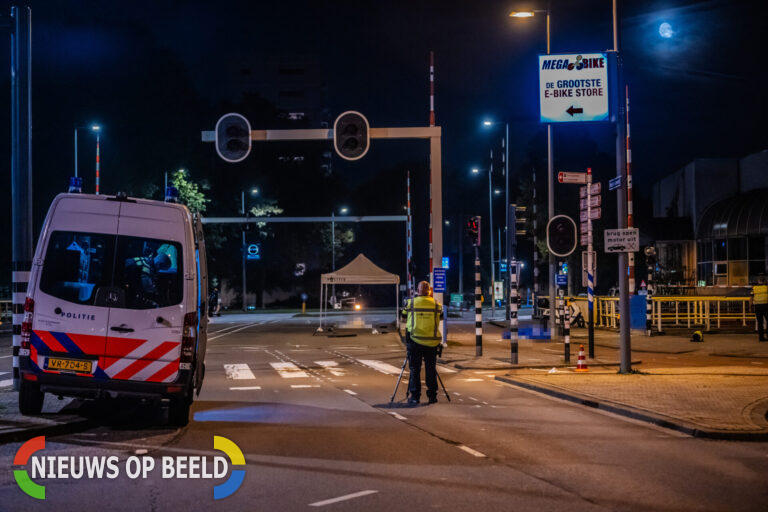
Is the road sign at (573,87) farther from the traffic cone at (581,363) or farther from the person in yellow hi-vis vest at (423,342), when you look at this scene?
the person in yellow hi-vis vest at (423,342)

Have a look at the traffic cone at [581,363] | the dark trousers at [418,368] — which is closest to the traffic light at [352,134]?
the traffic cone at [581,363]

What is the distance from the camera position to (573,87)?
1672 cm

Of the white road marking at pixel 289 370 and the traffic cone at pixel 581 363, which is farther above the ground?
the traffic cone at pixel 581 363

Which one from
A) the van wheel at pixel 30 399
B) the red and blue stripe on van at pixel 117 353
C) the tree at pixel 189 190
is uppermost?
the tree at pixel 189 190

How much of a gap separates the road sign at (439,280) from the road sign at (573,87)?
22.8 feet

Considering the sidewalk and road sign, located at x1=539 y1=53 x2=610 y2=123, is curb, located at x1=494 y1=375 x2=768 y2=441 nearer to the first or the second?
the sidewalk

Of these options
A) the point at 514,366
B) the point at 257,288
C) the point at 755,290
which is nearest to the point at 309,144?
the point at 257,288

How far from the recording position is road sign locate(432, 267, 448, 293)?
2275cm

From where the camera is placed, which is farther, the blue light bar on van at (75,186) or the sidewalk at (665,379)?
the sidewalk at (665,379)

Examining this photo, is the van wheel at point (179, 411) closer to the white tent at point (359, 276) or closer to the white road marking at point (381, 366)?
the white road marking at point (381, 366)

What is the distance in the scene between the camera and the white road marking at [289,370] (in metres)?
16.5

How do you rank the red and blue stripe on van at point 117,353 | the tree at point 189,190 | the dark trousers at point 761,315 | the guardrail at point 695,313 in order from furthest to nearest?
the tree at point 189,190, the guardrail at point 695,313, the dark trousers at point 761,315, the red and blue stripe on van at point 117,353

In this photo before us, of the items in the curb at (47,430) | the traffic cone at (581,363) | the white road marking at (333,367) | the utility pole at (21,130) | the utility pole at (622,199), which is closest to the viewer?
the curb at (47,430)

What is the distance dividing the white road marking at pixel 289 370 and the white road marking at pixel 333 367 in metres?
0.65
